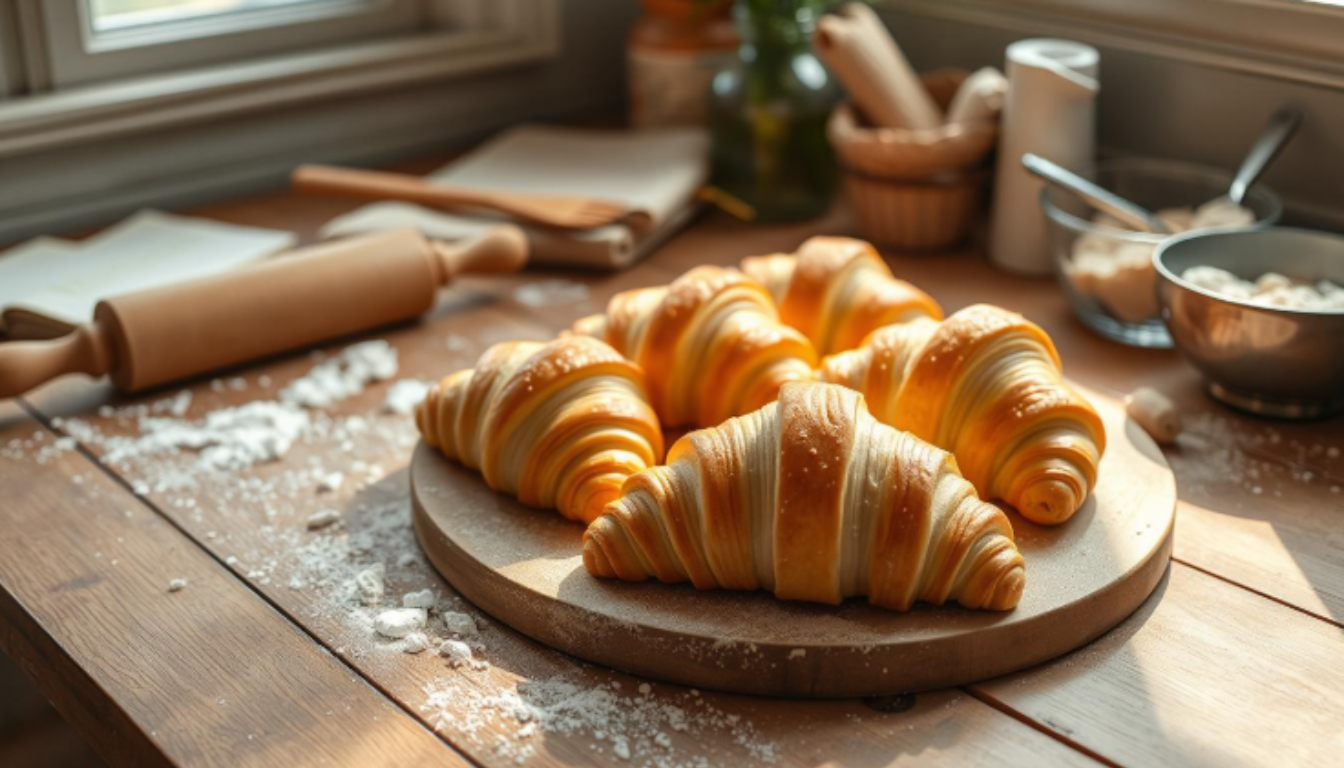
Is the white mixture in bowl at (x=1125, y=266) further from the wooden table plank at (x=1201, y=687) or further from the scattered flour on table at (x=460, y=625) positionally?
the scattered flour on table at (x=460, y=625)

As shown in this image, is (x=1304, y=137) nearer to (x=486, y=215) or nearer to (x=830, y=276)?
(x=830, y=276)

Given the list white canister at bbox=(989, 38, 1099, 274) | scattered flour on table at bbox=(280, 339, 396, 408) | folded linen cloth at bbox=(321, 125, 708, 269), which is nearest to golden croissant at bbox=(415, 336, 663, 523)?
scattered flour on table at bbox=(280, 339, 396, 408)

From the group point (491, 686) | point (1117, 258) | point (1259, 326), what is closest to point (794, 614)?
point (491, 686)

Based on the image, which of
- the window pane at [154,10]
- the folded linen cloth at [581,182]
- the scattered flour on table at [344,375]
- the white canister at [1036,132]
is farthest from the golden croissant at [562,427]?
the window pane at [154,10]

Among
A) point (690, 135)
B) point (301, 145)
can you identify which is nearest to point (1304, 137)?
point (690, 135)

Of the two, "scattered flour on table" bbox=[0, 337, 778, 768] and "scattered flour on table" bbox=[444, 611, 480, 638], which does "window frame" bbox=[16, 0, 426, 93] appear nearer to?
"scattered flour on table" bbox=[0, 337, 778, 768]
